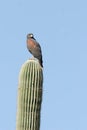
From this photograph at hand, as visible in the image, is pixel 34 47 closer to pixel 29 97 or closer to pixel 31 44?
pixel 31 44

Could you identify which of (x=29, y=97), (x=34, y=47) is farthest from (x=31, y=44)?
(x=29, y=97)

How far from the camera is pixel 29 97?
30.8 ft

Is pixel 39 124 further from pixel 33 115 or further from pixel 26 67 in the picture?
pixel 26 67

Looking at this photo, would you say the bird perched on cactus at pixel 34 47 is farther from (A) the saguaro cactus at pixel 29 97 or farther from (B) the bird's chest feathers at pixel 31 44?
(A) the saguaro cactus at pixel 29 97

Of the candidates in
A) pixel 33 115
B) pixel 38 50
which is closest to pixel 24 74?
pixel 33 115

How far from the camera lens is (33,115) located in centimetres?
928

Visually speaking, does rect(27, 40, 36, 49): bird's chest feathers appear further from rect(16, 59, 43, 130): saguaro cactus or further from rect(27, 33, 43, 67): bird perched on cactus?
rect(16, 59, 43, 130): saguaro cactus

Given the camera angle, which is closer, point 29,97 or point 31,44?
point 29,97

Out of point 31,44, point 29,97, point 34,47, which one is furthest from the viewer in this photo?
point 31,44

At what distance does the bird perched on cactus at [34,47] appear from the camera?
11630mm

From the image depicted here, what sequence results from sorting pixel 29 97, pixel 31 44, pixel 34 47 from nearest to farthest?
1. pixel 29 97
2. pixel 34 47
3. pixel 31 44

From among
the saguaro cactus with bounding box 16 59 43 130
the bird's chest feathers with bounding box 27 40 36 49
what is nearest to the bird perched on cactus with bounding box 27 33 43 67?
the bird's chest feathers with bounding box 27 40 36 49

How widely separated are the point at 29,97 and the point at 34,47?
2.62 m

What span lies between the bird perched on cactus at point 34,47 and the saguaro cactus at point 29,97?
6.09 ft
